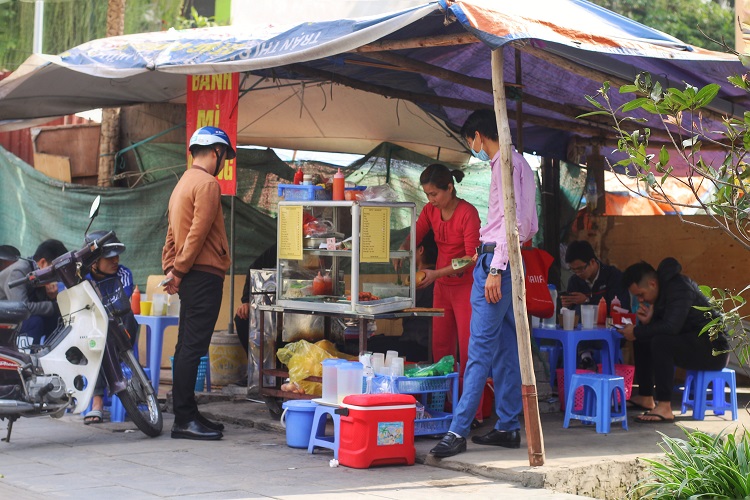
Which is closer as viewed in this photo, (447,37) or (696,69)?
(447,37)

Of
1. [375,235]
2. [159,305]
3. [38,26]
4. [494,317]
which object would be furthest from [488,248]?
[38,26]

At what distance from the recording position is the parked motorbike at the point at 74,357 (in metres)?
6.29

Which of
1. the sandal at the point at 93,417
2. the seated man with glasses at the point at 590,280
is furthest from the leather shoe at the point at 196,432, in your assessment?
the seated man with glasses at the point at 590,280

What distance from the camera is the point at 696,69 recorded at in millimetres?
6965

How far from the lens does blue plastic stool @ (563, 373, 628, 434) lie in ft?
22.5

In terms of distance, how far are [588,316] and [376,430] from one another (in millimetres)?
2555

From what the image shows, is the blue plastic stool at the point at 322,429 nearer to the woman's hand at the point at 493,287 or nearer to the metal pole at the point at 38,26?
the woman's hand at the point at 493,287

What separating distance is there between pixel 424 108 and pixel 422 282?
355 cm

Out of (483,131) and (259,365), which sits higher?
(483,131)

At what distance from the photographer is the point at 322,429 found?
6.39 m

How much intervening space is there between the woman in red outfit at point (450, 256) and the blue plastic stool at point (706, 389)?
1.79 m

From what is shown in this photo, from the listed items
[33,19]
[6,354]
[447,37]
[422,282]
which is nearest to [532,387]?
[422,282]

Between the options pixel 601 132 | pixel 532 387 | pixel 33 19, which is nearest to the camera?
pixel 532 387

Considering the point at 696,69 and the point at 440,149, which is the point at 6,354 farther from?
the point at 440,149
